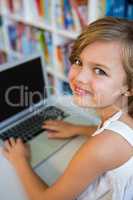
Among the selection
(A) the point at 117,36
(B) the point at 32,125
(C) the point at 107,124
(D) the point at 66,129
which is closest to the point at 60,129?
(D) the point at 66,129

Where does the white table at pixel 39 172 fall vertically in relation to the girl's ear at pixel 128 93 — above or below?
below

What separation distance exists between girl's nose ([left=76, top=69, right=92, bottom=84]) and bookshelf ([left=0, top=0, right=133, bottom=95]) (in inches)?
33.0

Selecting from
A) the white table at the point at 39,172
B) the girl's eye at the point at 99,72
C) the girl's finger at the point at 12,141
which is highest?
the girl's eye at the point at 99,72

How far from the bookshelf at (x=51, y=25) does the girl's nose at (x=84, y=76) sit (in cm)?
84

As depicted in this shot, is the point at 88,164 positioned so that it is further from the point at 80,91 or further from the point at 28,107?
the point at 28,107

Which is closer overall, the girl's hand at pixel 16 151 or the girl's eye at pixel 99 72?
the girl's eye at pixel 99 72

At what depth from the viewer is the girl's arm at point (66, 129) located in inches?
46.7

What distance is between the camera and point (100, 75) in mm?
850

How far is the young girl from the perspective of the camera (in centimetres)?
81

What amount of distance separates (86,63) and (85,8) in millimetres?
1020

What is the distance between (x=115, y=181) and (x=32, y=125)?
0.51 m

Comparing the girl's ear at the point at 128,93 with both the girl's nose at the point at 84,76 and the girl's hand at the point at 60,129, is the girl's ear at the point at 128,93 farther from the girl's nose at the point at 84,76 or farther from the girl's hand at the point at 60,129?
the girl's hand at the point at 60,129

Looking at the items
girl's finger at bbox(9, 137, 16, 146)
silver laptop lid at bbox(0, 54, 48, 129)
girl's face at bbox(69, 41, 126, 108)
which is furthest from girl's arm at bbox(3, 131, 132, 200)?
silver laptop lid at bbox(0, 54, 48, 129)

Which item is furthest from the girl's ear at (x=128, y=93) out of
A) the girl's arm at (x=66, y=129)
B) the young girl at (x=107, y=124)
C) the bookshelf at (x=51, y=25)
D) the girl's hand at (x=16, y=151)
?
the bookshelf at (x=51, y=25)
